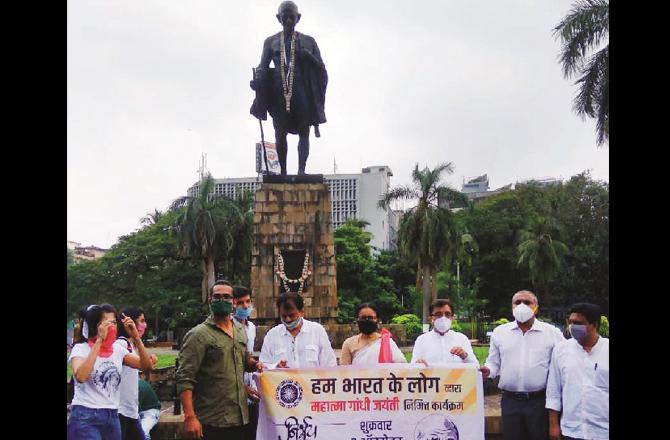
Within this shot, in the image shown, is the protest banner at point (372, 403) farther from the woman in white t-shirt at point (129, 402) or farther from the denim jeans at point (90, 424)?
the denim jeans at point (90, 424)

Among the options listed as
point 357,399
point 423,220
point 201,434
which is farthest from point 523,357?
point 423,220

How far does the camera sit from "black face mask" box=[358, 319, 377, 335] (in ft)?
21.6

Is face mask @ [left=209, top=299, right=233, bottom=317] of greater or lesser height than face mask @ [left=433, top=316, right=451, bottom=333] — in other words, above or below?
above

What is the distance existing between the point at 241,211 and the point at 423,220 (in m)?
10.2

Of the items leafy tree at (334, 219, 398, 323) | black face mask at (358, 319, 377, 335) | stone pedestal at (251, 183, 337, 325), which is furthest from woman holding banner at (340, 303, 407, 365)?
leafy tree at (334, 219, 398, 323)

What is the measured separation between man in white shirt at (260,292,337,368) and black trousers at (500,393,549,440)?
1.55m

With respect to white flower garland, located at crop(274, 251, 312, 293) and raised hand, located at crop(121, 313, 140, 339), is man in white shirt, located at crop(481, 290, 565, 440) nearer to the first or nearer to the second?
raised hand, located at crop(121, 313, 140, 339)

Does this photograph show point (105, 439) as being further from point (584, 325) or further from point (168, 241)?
point (168, 241)

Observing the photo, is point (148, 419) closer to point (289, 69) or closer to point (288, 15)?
point (289, 69)

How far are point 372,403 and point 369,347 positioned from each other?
496 mm

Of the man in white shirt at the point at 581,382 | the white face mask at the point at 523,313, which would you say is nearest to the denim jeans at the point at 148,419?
the white face mask at the point at 523,313

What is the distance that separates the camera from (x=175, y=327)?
136 ft

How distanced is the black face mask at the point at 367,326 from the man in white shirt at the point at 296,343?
12.9 inches
